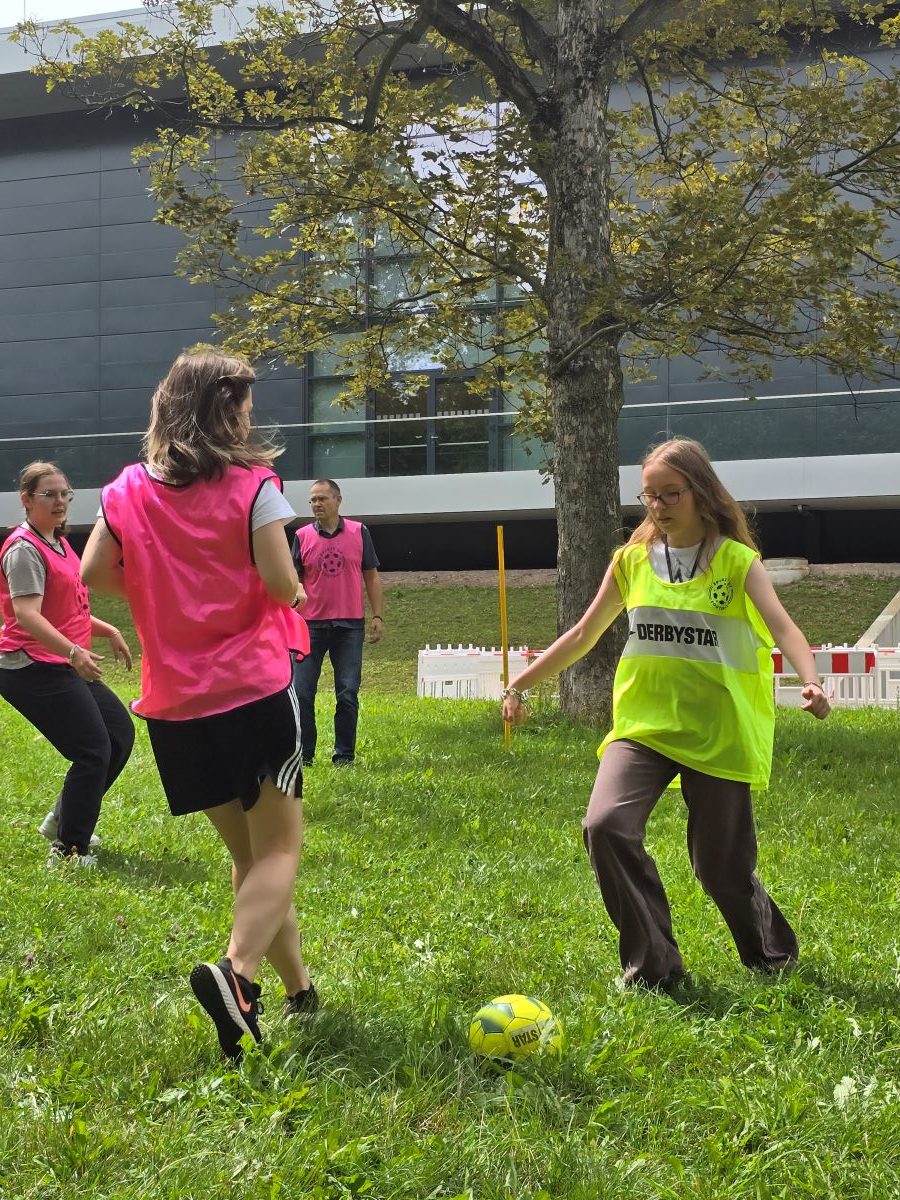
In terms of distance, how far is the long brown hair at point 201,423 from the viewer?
3641mm

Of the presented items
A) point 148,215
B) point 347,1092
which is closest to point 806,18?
point 347,1092

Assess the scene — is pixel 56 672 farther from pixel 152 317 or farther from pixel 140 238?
pixel 140 238

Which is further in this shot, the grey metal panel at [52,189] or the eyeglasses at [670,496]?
the grey metal panel at [52,189]

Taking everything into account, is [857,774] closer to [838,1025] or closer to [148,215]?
[838,1025]

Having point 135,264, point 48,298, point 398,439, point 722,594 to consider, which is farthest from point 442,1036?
point 48,298

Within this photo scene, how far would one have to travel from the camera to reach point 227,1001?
3.41 metres

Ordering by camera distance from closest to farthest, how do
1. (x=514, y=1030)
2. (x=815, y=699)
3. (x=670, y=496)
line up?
(x=514, y=1030), (x=815, y=699), (x=670, y=496)

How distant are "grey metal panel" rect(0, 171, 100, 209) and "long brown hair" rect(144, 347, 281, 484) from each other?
29414 millimetres

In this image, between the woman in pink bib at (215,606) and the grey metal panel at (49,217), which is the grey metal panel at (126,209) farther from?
the woman in pink bib at (215,606)

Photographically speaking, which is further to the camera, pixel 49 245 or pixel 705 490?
pixel 49 245

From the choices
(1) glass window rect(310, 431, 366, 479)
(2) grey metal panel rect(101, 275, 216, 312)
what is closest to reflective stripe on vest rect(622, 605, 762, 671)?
(1) glass window rect(310, 431, 366, 479)

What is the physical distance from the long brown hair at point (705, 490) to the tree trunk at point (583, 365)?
22.4ft

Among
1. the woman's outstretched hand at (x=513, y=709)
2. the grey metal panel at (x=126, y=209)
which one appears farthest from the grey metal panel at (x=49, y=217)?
the woman's outstretched hand at (x=513, y=709)

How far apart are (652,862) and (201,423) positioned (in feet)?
6.82
